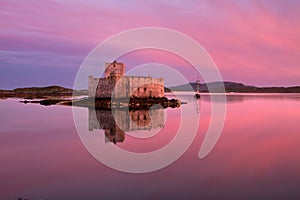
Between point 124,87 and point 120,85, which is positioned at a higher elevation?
point 120,85

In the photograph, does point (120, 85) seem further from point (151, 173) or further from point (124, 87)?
point (151, 173)

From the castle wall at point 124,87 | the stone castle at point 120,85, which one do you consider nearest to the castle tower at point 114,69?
the stone castle at point 120,85

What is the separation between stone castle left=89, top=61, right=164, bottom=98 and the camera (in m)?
60.0

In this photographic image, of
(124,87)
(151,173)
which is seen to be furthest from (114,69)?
(151,173)

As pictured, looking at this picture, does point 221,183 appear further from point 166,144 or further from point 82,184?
point 166,144

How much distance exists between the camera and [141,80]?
6144cm

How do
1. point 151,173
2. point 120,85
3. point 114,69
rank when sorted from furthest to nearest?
point 114,69 < point 120,85 < point 151,173

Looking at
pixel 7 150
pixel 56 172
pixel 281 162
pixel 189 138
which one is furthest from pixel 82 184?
pixel 189 138

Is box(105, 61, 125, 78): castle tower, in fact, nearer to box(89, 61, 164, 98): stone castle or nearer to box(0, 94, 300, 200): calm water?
box(89, 61, 164, 98): stone castle

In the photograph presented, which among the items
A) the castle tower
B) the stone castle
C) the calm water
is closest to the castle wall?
the stone castle

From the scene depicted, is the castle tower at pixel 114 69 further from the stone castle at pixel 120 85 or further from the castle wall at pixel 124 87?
the castle wall at pixel 124 87


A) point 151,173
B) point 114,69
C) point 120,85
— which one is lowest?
point 151,173

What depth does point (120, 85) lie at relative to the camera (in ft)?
197

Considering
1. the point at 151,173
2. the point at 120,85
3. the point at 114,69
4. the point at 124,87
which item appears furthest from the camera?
the point at 114,69
